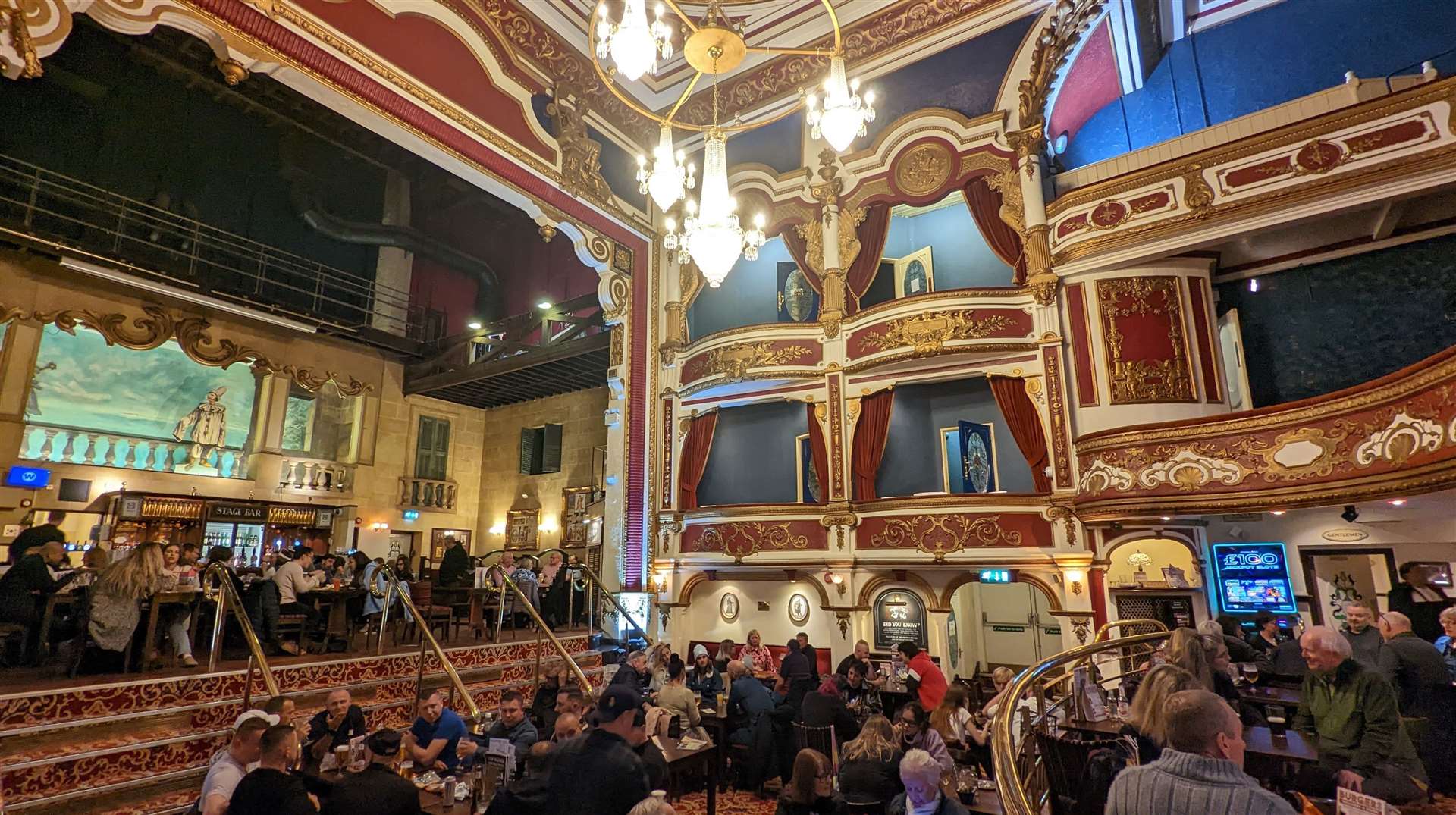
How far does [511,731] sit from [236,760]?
1.83 meters

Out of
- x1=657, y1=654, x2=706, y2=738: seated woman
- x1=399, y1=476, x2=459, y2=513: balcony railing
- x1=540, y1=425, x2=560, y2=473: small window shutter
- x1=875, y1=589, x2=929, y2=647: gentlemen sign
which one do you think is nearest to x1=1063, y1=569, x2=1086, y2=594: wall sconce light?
x1=875, y1=589, x2=929, y2=647: gentlemen sign

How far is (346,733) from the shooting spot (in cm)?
510

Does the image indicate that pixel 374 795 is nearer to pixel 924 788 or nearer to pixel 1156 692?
pixel 924 788

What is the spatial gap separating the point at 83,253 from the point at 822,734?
1348 centimetres

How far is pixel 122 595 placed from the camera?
20.0ft

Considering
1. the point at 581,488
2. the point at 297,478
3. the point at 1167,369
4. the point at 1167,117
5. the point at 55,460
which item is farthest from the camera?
the point at 581,488

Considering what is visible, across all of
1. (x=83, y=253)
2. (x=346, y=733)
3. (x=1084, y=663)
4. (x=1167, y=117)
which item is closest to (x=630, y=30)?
(x=346, y=733)

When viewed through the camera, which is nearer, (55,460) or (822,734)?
(822,734)

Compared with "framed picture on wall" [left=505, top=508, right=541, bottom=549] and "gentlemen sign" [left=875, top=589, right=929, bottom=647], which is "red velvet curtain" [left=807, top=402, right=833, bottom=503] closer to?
"gentlemen sign" [left=875, top=589, right=929, bottom=647]

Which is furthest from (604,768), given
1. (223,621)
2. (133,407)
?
(133,407)

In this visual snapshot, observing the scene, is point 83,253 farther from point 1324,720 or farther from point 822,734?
point 1324,720

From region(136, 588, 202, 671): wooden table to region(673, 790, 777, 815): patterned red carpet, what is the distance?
494 cm

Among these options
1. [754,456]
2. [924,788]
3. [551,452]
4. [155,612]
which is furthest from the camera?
[551,452]

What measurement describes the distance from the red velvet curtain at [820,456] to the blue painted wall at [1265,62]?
618 cm
